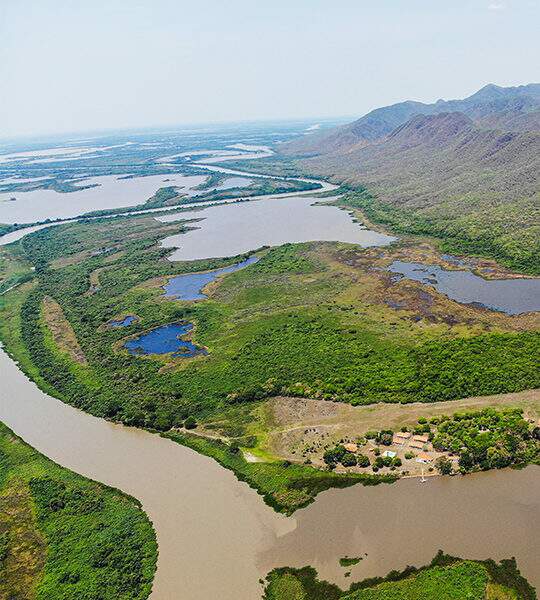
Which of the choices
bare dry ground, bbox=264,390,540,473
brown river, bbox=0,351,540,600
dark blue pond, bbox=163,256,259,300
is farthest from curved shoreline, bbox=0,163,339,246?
brown river, bbox=0,351,540,600

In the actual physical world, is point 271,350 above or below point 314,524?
above

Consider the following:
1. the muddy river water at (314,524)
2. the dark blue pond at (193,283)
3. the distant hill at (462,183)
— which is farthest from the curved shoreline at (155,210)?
the muddy river water at (314,524)

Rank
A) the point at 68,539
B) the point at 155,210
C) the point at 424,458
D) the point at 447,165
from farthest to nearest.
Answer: the point at 447,165 < the point at 155,210 < the point at 424,458 < the point at 68,539

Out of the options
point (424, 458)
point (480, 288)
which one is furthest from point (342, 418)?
point (480, 288)

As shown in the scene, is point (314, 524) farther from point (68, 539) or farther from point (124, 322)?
point (124, 322)

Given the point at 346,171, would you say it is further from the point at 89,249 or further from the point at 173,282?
the point at 173,282

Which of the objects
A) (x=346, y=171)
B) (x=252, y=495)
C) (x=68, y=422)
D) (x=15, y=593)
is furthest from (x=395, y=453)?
(x=346, y=171)

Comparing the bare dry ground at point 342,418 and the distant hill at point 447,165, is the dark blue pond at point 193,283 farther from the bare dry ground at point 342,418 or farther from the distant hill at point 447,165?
the distant hill at point 447,165
